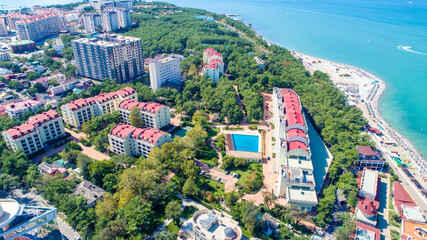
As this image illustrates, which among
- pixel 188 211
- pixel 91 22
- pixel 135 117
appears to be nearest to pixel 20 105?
pixel 135 117

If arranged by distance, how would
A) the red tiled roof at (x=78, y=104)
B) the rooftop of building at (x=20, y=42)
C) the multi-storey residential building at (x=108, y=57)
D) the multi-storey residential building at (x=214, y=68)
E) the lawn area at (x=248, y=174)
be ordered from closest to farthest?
the lawn area at (x=248, y=174) → the red tiled roof at (x=78, y=104) → the multi-storey residential building at (x=108, y=57) → the multi-storey residential building at (x=214, y=68) → the rooftop of building at (x=20, y=42)

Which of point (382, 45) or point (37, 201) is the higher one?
point (382, 45)

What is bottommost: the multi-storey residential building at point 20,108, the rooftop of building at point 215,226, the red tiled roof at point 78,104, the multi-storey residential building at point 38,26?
the multi-storey residential building at point 20,108

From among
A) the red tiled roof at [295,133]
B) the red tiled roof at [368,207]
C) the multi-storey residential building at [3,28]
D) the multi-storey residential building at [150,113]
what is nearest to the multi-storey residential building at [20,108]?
the multi-storey residential building at [150,113]

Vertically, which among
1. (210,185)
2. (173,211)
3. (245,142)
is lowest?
(210,185)

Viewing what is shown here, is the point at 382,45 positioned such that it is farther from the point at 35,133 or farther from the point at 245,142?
the point at 35,133

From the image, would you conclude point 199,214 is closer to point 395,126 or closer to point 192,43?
point 395,126

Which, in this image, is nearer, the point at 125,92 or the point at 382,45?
the point at 125,92

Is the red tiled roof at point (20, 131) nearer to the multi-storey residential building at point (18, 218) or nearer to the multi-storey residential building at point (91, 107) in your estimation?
the multi-storey residential building at point (91, 107)
